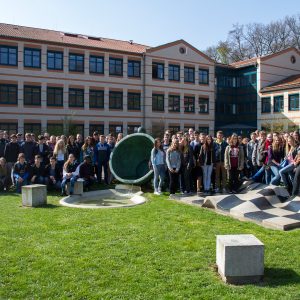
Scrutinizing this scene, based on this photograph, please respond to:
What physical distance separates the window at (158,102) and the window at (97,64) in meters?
6.11

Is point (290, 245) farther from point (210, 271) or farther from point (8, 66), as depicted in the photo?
point (8, 66)

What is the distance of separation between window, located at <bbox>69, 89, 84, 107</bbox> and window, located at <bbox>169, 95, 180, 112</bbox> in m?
9.64

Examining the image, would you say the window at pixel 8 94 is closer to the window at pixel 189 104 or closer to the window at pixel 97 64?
the window at pixel 97 64

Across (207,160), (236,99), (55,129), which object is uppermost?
(236,99)

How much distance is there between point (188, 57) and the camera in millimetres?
44531

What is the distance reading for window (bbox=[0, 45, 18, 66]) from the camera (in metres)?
34.8

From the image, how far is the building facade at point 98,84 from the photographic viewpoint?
1406 inches

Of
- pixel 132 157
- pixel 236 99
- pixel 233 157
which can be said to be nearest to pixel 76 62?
pixel 236 99

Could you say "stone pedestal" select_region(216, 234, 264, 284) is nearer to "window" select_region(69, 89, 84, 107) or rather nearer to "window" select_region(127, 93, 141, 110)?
"window" select_region(69, 89, 84, 107)

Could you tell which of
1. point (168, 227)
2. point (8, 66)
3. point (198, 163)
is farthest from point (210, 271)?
point (8, 66)

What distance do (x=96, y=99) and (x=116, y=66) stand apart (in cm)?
384

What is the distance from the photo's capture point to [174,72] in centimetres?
4388

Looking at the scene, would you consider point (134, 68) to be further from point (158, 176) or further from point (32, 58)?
point (158, 176)

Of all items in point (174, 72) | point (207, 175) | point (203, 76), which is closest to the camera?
point (207, 175)
